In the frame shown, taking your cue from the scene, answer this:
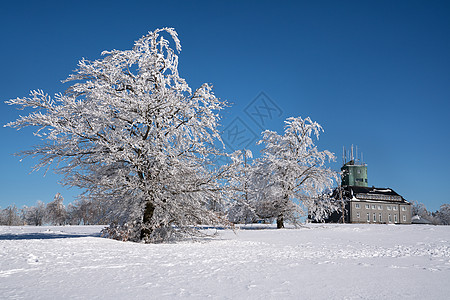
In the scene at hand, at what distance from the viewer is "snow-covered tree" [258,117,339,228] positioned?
22.2m

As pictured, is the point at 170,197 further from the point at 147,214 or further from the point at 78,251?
the point at 78,251

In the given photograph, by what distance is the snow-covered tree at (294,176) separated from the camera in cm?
2219

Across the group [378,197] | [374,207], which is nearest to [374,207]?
[374,207]

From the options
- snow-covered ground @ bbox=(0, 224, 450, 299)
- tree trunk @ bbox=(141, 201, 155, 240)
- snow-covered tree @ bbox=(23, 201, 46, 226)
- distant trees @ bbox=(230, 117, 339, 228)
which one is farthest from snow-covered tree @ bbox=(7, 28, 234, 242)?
snow-covered tree @ bbox=(23, 201, 46, 226)

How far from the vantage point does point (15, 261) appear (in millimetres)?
5930

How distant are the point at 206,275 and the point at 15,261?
3.74 m

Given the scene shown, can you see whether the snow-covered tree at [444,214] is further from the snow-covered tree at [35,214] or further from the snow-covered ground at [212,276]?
the snow-covered tree at [35,214]

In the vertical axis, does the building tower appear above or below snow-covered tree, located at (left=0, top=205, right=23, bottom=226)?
above

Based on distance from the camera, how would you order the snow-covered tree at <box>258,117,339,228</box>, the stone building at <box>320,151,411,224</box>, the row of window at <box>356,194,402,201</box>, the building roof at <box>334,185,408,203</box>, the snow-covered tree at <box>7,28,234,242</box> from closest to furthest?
the snow-covered tree at <box>7,28,234,242</box> < the snow-covered tree at <box>258,117,339,228</box> < the stone building at <box>320,151,411,224</box> < the building roof at <box>334,185,408,203</box> < the row of window at <box>356,194,402,201</box>

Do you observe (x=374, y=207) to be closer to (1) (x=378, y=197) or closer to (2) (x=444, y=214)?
(1) (x=378, y=197)

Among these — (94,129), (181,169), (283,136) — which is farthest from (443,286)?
(283,136)

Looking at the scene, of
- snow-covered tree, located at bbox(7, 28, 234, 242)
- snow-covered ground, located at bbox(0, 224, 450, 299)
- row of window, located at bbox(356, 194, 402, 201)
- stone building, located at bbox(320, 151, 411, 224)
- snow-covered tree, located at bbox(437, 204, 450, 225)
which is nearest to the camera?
snow-covered ground, located at bbox(0, 224, 450, 299)

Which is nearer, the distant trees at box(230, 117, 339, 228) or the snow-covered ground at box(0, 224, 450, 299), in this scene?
the snow-covered ground at box(0, 224, 450, 299)

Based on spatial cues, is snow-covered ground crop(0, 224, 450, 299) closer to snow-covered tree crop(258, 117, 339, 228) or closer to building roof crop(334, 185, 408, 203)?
snow-covered tree crop(258, 117, 339, 228)
